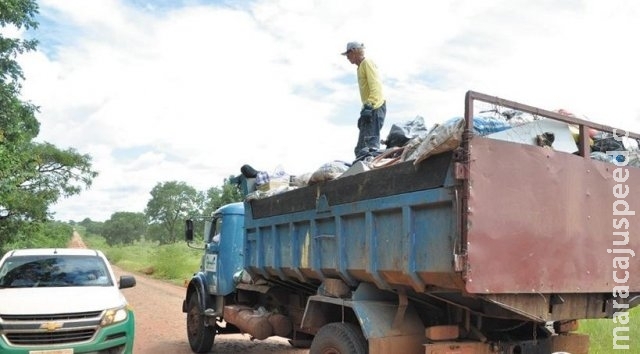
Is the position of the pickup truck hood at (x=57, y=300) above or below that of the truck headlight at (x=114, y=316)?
above

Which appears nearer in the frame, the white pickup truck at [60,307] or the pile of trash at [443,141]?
the pile of trash at [443,141]

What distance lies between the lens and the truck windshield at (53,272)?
6.95m

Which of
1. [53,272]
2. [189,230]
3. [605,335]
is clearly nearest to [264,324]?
[189,230]

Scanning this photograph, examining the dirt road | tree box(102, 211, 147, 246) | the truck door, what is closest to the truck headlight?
the truck door

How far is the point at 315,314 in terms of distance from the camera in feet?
17.5

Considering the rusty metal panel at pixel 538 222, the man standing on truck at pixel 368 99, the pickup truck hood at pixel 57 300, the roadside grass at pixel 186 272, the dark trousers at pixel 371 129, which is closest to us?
the rusty metal panel at pixel 538 222

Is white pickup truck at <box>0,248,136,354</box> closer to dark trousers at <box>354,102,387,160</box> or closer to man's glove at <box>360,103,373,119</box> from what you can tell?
dark trousers at <box>354,102,387,160</box>

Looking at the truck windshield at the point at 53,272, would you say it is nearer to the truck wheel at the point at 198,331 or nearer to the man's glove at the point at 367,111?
the truck wheel at the point at 198,331

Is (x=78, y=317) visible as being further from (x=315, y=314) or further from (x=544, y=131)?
(x=544, y=131)

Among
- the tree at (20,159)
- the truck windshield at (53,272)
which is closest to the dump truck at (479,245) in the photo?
the truck windshield at (53,272)

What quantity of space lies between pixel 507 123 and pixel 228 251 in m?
5.05

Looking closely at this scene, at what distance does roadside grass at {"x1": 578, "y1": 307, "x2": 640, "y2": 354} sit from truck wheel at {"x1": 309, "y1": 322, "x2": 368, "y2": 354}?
10.9ft

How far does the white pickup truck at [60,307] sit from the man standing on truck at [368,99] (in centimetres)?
338

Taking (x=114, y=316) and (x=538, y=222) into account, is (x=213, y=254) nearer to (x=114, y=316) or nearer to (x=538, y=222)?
(x=114, y=316)
